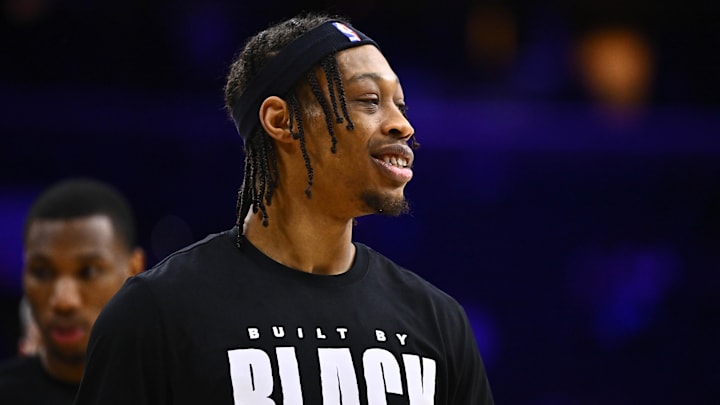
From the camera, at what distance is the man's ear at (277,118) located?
89.2 inches

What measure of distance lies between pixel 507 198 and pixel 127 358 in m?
4.07

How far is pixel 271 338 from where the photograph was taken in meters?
2.09

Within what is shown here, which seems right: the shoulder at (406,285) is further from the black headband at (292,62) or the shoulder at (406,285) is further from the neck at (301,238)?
the black headband at (292,62)

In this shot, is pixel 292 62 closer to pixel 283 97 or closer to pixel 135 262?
pixel 283 97

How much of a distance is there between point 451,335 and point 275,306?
392mm

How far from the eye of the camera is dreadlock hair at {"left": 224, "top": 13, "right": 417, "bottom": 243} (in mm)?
2232

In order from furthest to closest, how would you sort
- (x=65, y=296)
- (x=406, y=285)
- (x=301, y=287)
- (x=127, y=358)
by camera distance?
1. (x=65, y=296)
2. (x=406, y=285)
3. (x=301, y=287)
4. (x=127, y=358)

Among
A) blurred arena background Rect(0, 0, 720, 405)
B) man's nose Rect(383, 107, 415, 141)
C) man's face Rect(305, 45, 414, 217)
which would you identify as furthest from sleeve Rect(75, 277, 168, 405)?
blurred arena background Rect(0, 0, 720, 405)

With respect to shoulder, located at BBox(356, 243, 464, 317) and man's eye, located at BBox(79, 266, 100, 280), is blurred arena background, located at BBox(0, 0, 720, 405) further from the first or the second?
shoulder, located at BBox(356, 243, 464, 317)

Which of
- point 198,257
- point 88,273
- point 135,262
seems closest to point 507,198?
point 135,262

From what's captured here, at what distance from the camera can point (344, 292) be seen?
223 centimetres

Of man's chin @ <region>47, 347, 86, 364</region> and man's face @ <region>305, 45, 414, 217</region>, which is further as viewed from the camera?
man's chin @ <region>47, 347, 86, 364</region>

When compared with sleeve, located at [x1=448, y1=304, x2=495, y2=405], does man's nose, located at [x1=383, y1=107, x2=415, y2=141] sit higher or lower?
higher

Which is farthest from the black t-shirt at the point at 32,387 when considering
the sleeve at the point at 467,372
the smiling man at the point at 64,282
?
the sleeve at the point at 467,372
